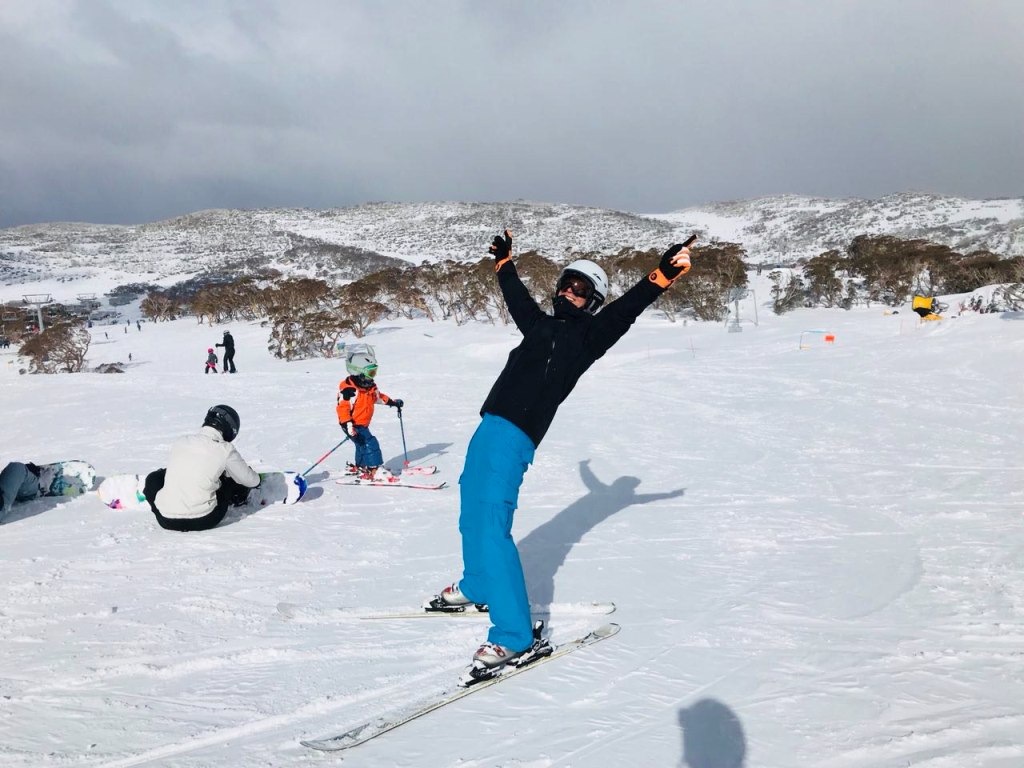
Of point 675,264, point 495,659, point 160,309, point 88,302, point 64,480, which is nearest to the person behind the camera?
point 495,659

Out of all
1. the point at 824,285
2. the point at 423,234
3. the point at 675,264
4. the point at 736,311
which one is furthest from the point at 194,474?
the point at 423,234

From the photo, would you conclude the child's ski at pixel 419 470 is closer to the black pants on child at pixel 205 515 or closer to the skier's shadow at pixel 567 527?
the skier's shadow at pixel 567 527

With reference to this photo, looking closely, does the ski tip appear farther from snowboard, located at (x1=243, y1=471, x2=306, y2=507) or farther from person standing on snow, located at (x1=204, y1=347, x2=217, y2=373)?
person standing on snow, located at (x1=204, y1=347, x2=217, y2=373)

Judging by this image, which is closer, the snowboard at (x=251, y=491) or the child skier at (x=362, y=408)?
the snowboard at (x=251, y=491)

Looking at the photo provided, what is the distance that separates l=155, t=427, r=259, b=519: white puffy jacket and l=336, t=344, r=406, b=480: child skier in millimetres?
1916

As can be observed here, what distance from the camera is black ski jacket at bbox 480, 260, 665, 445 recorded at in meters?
3.20

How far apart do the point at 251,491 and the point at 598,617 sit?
3541 mm

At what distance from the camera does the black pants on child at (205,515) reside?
5.12 meters

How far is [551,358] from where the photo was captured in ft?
10.6

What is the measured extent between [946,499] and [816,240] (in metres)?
65.0

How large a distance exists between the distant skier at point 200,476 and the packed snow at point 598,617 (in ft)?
0.60

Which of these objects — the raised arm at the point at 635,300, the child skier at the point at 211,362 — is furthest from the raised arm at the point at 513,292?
the child skier at the point at 211,362

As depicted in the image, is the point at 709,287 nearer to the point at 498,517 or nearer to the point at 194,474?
the point at 194,474

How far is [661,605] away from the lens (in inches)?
148
